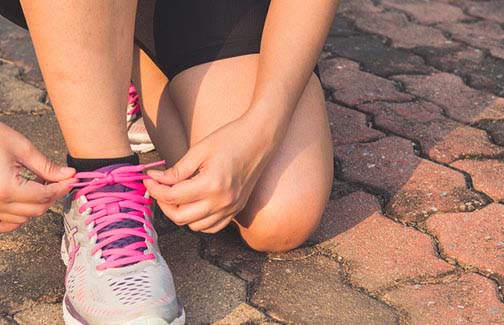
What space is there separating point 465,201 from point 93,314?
890 mm

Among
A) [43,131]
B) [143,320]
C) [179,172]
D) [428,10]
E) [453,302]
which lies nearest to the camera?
[143,320]

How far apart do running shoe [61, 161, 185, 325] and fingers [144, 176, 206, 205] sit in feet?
0.17

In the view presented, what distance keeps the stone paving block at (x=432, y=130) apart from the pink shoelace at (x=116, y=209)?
2.89 feet

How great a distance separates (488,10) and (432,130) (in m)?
1.12

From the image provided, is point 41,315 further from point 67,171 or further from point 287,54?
point 287,54

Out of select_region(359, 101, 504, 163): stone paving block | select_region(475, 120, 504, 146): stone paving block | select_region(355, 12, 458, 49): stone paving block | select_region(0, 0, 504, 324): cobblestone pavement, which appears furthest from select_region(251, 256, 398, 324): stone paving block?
select_region(355, 12, 458, 49): stone paving block

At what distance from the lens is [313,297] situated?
64.6 inches

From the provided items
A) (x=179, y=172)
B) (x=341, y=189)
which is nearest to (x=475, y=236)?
(x=341, y=189)

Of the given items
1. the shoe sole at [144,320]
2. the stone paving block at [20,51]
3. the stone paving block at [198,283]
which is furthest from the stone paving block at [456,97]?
the shoe sole at [144,320]

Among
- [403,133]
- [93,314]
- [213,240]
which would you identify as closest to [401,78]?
[403,133]

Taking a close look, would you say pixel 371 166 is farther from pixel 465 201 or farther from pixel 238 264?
pixel 238 264

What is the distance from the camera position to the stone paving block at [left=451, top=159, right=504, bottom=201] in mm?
2018

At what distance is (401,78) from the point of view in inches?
104

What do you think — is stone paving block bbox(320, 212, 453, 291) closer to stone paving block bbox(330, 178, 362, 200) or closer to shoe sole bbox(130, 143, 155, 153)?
stone paving block bbox(330, 178, 362, 200)
